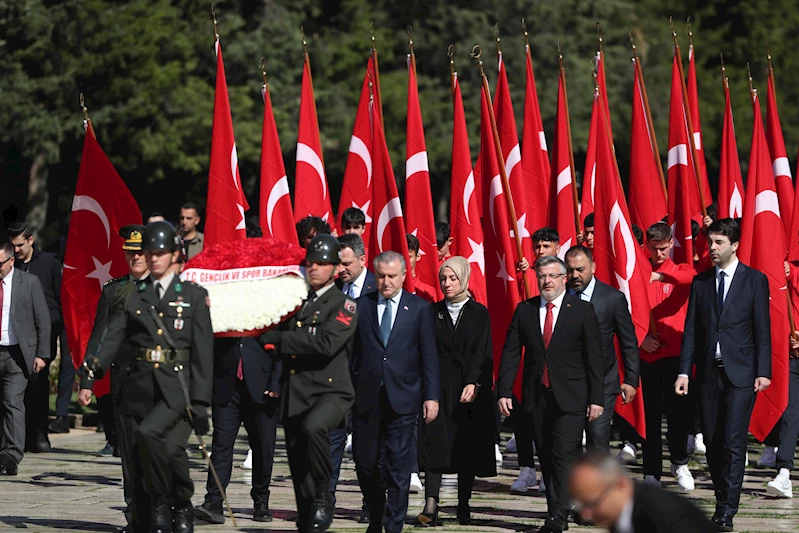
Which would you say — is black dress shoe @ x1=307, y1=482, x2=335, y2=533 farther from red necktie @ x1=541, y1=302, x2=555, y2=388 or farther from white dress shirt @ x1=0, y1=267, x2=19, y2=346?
white dress shirt @ x1=0, y1=267, x2=19, y2=346

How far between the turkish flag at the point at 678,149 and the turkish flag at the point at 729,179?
357mm

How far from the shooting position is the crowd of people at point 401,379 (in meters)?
8.85

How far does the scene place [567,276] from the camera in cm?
1133

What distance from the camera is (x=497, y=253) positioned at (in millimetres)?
13172

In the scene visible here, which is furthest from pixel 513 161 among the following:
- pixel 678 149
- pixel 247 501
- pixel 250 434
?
pixel 250 434

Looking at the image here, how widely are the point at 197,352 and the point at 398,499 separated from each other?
5.97 ft

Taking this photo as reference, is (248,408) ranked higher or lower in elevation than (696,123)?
lower

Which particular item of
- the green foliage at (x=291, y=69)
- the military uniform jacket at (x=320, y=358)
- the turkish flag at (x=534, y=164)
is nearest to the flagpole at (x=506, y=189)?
the turkish flag at (x=534, y=164)

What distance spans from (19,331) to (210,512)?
12.2 feet

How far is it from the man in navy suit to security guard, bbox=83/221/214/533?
1.40 meters

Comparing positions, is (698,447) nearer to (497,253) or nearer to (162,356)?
(497,253)

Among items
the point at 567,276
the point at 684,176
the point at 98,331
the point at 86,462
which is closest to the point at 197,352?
the point at 98,331

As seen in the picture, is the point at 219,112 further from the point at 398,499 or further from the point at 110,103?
the point at 110,103

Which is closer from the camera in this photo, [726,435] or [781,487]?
[726,435]
